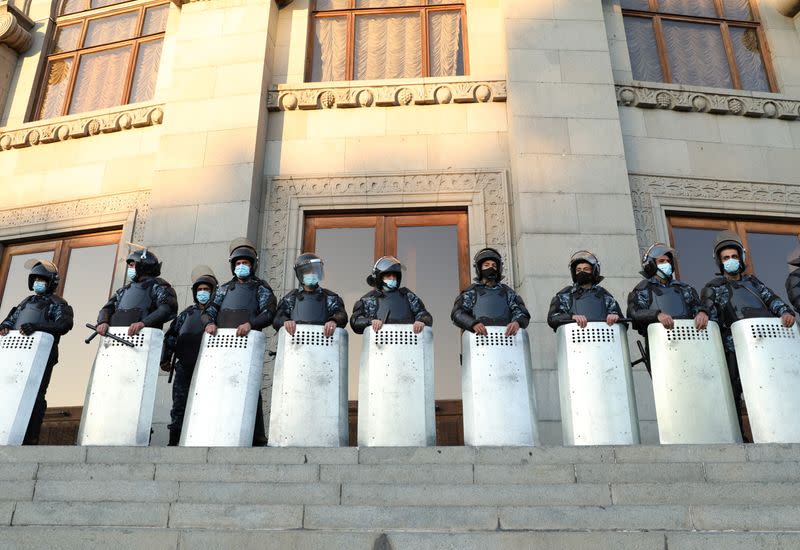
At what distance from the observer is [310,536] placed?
4.18 metres

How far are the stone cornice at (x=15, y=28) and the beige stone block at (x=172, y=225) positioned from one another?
18.2ft

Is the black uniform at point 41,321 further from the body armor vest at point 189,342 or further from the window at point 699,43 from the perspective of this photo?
the window at point 699,43

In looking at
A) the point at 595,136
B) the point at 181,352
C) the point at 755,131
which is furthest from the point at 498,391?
the point at 755,131

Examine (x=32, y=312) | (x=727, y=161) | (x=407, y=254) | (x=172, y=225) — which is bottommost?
(x=32, y=312)

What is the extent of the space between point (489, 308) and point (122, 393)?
12.1 ft

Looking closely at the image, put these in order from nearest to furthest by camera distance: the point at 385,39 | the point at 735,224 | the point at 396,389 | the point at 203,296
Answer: the point at 396,389, the point at 203,296, the point at 735,224, the point at 385,39

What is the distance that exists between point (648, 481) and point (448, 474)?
143cm

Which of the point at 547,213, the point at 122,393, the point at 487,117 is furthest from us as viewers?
the point at 487,117

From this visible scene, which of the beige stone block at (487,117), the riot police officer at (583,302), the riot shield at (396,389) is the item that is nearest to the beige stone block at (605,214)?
the beige stone block at (487,117)

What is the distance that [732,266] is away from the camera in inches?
269

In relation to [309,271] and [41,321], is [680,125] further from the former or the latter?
[41,321]

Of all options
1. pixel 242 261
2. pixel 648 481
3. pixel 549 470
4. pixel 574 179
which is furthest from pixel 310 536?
pixel 574 179

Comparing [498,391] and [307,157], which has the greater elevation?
[307,157]

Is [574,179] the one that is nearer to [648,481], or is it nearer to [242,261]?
[242,261]
